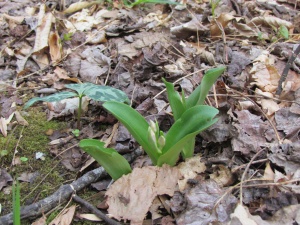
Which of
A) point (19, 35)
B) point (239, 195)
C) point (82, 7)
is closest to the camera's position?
point (239, 195)

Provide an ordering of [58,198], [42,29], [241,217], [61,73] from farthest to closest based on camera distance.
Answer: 1. [42,29]
2. [61,73]
3. [58,198]
4. [241,217]

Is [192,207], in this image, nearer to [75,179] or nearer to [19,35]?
[75,179]

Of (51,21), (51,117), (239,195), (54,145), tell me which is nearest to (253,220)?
(239,195)

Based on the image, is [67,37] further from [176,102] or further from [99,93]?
[176,102]

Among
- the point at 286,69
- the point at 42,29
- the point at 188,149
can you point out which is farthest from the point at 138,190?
the point at 42,29

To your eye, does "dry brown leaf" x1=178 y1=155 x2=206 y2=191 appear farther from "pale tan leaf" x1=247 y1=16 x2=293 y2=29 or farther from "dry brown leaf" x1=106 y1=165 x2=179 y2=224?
"pale tan leaf" x1=247 y1=16 x2=293 y2=29

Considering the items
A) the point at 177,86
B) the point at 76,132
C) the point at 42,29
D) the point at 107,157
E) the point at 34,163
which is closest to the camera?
the point at 107,157

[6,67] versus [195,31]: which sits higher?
[6,67]

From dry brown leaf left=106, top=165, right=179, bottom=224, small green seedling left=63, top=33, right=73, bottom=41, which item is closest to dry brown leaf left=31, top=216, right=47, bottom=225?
dry brown leaf left=106, top=165, right=179, bottom=224
